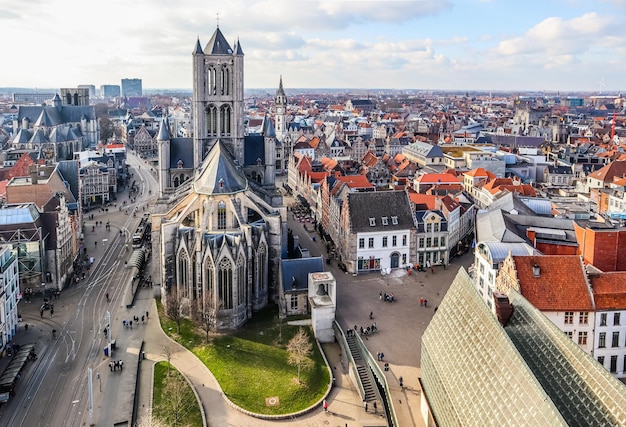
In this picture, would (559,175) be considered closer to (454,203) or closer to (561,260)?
(454,203)

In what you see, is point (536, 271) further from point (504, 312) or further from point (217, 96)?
point (217, 96)

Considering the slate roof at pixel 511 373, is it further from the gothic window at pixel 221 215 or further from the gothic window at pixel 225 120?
the gothic window at pixel 225 120

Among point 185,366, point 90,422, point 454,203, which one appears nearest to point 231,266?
point 185,366

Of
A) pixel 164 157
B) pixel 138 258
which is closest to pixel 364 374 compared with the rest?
pixel 138 258

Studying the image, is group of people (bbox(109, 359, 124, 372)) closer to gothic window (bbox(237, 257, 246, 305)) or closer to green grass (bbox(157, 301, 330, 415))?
green grass (bbox(157, 301, 330, 415))

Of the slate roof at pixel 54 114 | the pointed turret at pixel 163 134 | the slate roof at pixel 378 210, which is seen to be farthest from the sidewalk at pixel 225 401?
the slate roof at pixel 54 114
